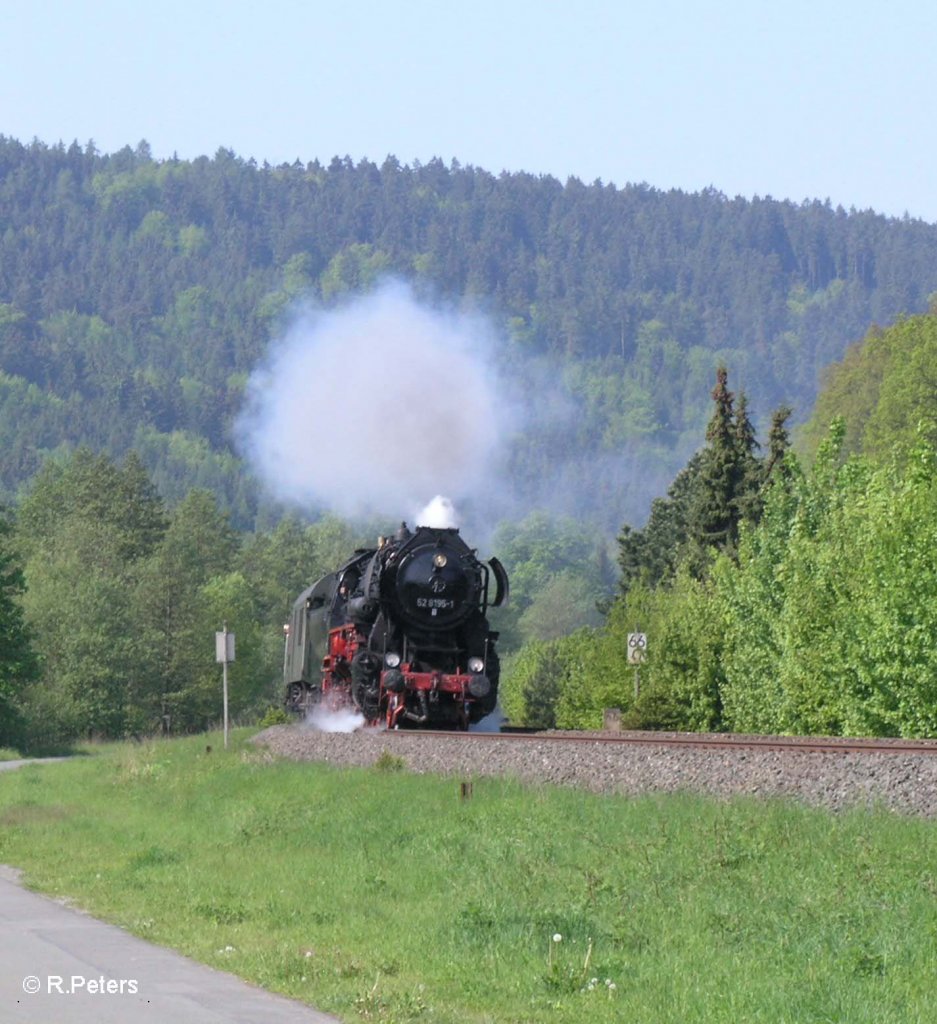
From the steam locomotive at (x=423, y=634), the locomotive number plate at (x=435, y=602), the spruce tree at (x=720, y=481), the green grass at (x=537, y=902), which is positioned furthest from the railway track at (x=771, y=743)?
the spruce tree at (x=720, y=481)

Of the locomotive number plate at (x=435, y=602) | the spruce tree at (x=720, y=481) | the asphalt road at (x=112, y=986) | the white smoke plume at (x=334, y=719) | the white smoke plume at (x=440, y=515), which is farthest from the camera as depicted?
the spruce tree at (x=720, y=481)

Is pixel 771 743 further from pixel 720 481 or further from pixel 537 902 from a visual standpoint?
pixel 720 481

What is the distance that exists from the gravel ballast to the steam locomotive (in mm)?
4742

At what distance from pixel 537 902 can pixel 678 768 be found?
17.2 feet

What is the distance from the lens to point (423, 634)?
108 feet

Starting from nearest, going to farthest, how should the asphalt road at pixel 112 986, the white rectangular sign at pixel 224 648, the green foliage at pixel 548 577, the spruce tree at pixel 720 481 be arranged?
the asphalt road at pixel 112 986 < the white rectangular sign at pixel 224 648 < the spruce tree at pixel 720 481 < the green foliage at pixel 548 577

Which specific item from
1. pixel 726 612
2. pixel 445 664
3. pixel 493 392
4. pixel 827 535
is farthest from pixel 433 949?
pixel 493 392

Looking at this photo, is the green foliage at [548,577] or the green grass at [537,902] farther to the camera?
the green foliage at [548,577]

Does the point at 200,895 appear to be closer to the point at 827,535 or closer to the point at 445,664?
the point at 445,664

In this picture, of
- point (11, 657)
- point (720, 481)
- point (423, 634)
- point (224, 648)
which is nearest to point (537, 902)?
point (423, 634)

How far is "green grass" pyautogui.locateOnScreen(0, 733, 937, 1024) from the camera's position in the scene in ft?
36.6

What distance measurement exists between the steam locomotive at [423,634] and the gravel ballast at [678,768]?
4742 millimetres

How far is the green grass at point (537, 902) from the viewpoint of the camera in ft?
36.6

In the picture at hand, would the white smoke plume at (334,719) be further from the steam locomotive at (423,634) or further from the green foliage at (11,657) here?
the green foliage at (11,657)
